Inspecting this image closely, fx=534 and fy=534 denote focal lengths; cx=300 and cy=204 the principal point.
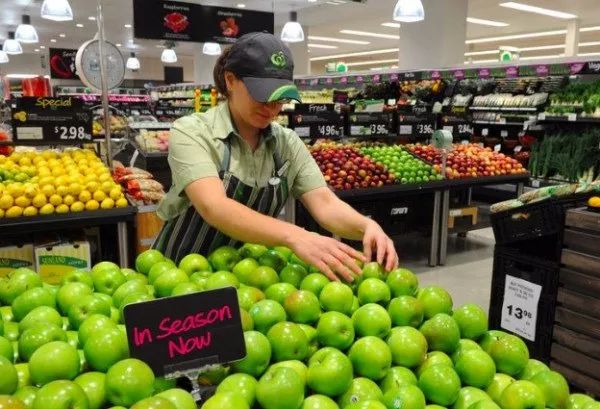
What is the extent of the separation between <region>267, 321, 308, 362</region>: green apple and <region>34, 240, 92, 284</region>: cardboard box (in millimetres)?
2978

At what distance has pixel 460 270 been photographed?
5.55 metres

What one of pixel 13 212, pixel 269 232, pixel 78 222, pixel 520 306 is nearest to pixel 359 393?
pixel 269 232

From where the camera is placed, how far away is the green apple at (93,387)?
1.08 m

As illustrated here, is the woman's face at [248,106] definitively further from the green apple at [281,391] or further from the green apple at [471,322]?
the green apple at [281,391]

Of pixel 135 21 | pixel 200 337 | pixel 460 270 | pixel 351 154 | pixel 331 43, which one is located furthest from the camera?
pixel 331 43

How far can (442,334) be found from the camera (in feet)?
4.48

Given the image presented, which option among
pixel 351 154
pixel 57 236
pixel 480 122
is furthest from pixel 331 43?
pixel 57 236

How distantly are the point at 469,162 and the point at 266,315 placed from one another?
5.37 meters

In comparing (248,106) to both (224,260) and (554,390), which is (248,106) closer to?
(224,260)

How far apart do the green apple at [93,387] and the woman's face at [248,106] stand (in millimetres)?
1115

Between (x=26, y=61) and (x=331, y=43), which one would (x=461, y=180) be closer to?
(x=331, y=43)

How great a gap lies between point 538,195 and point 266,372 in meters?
2.62

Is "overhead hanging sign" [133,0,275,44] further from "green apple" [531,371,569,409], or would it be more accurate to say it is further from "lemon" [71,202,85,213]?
"green apple" [531,371,569,409]

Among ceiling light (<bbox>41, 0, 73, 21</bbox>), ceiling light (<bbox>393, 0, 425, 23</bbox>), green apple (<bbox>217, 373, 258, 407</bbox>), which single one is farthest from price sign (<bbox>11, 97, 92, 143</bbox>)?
ceiling light (<bbox>393, 0, 425, 23</bbox>)
